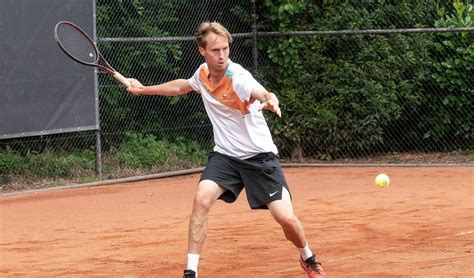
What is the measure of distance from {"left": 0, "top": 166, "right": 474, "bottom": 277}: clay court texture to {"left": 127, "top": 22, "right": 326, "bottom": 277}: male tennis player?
2.13 ft

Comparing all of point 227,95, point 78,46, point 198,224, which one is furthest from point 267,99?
point 78,46

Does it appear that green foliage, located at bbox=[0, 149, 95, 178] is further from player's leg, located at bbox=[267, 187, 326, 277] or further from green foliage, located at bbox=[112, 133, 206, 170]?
player's leg, located at bbox=[267, 187, 326, 277]

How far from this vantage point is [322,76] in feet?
47.6

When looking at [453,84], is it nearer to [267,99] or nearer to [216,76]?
[216,76]

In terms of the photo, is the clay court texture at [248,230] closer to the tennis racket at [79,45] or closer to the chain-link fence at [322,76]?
the chain-link fence at [322,76]

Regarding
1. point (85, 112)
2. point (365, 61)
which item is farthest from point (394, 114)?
point (85, 112)

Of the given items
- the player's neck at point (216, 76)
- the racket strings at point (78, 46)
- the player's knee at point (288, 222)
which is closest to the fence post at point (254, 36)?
the racket strings at point (78, 46)

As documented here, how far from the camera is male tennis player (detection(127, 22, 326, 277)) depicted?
661cm

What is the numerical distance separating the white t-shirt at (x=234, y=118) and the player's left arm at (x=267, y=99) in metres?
0.23

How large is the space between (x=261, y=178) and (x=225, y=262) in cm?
116

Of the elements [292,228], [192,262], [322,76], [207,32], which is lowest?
[192,262]

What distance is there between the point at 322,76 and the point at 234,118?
7.90 metres

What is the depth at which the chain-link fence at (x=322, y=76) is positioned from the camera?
45.5ft

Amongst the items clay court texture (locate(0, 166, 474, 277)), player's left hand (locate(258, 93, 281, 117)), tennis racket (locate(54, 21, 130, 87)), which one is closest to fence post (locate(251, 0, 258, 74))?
clay court texture (locate(0, 166, 474, 277))
